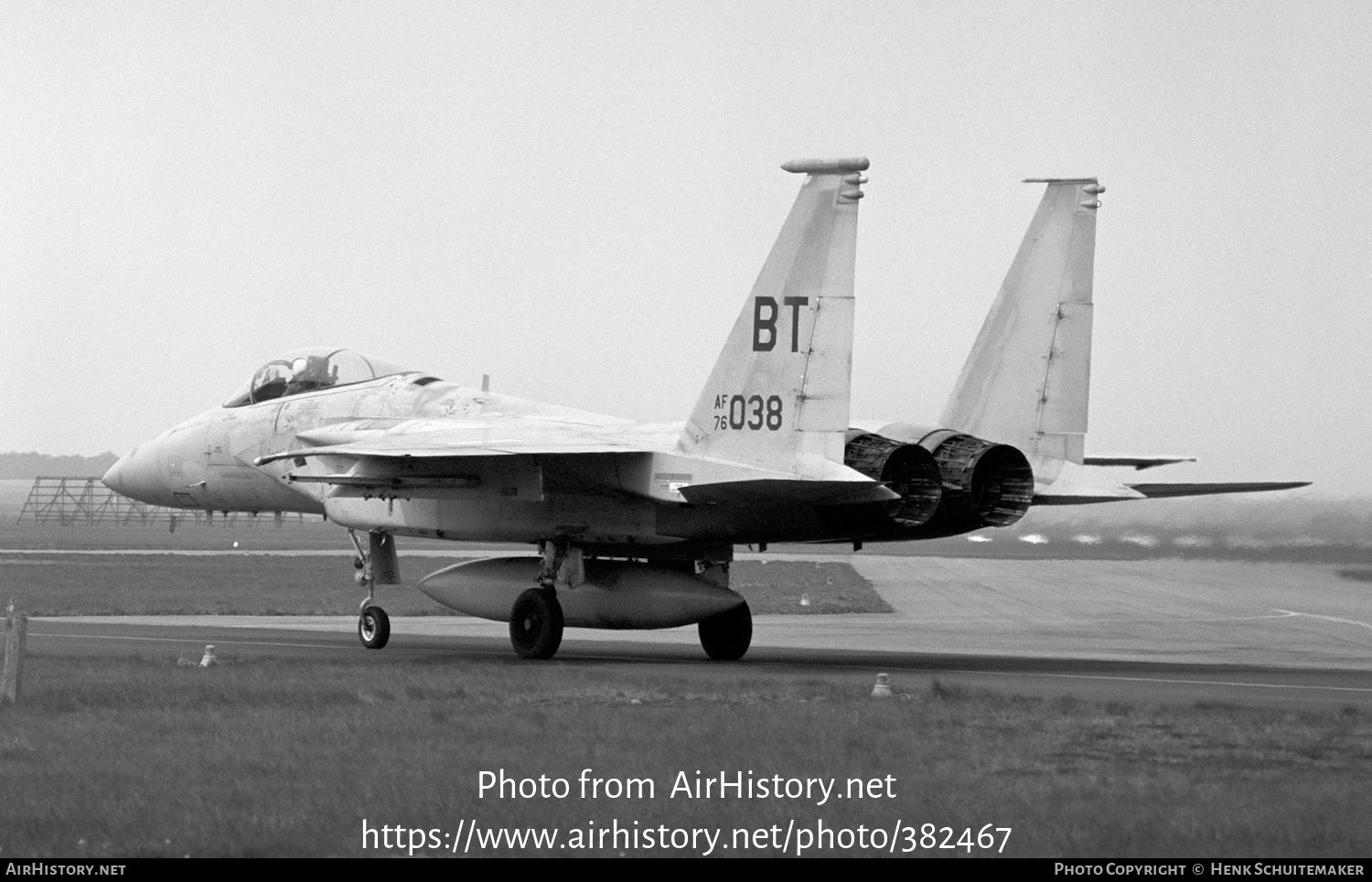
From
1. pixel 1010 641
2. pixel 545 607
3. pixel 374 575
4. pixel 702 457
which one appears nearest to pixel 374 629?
pixel 374 575

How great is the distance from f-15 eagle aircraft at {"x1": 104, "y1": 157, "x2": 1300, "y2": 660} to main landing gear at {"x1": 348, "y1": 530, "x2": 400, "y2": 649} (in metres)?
0.04

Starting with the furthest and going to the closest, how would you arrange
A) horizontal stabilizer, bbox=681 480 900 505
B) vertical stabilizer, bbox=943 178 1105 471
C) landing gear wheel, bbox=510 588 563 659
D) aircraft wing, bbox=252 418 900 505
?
vertical stabilizer, bbox=943 178 1105 471 < landing gear wheel, bbox=510 588 563 659 < aircraft wing, bbox=252 418 900 505 < horizontal stabilizer, bbox=681 480 900 505

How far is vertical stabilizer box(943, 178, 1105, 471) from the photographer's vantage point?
19.1 m

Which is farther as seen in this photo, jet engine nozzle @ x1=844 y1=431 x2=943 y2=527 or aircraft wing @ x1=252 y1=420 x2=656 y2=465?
aircraft wing @ x1=252 y1=420 x2=656 y2=465

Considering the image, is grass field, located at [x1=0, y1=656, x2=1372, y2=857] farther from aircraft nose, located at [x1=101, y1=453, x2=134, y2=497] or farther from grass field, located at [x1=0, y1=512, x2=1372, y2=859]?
aircraft nose, located at [x1=101, y1=453, x2=134, y2=497]

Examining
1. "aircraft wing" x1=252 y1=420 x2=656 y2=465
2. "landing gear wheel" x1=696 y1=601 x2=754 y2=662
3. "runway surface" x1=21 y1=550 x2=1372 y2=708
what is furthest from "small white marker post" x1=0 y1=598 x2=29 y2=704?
"landing gear wheel" x1=696 y1=601 x2=754 y2=662

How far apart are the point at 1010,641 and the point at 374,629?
28.6 ft

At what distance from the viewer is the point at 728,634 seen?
18.6 metres

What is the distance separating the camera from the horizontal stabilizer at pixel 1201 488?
19831mm

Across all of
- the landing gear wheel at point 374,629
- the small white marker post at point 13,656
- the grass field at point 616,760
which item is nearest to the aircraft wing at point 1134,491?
the grass field at point 616,760

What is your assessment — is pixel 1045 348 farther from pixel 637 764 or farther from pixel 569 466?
pixel 637 764

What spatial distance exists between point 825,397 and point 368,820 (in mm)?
8640

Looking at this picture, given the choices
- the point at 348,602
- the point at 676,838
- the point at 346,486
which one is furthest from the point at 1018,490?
the point at 348,602

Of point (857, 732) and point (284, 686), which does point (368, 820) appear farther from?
point (284, 686)
